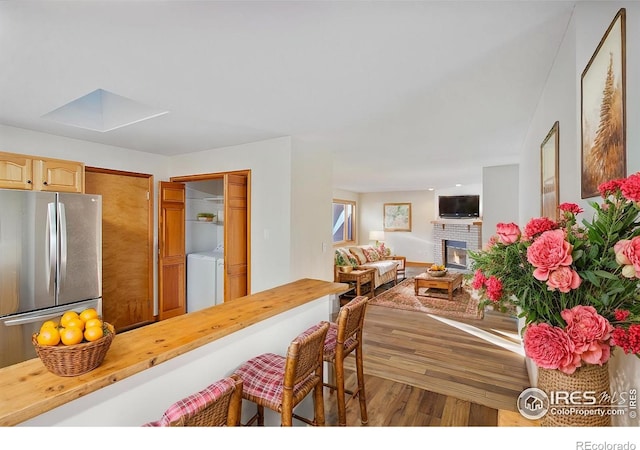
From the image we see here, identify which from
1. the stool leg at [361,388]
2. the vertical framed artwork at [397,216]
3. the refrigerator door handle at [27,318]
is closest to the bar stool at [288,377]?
the stool leg at [361,388]

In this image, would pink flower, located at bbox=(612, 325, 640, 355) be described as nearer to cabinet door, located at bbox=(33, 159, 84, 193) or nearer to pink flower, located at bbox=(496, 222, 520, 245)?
pink flower, located at bbox=(496, 222, 520, 245)

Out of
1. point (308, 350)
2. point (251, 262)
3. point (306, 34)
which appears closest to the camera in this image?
point (308, 350)

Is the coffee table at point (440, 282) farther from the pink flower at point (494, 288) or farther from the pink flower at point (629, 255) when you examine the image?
the pink flower at point (629, 255)

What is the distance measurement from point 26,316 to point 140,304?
148cm

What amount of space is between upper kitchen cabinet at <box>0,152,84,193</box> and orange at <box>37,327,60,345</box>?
255 centimetres

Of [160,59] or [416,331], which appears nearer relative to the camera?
[160,59]

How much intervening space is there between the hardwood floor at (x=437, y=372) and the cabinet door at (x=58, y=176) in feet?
10.2

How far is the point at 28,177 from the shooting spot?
2.74 meters

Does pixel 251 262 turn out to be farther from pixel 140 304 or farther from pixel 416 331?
pixel 416 331

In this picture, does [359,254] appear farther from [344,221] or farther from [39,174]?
[39,174]

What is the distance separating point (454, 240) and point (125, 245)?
307 inches

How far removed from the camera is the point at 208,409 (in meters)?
0.87
